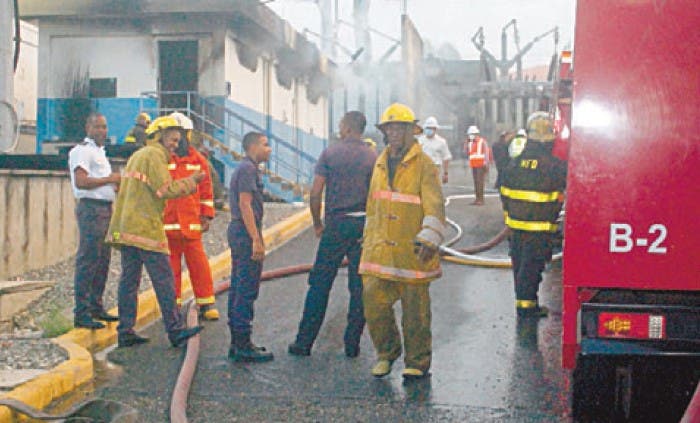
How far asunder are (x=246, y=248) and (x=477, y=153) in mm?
11760

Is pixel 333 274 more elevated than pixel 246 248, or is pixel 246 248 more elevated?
pixel 246 248

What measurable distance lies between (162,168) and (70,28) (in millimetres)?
13699

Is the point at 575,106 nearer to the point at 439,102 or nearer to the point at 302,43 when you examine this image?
the point at 302,43

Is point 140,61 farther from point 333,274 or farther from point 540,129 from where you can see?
point 333,274

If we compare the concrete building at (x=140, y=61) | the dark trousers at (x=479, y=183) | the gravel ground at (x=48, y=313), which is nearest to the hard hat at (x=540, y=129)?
the gravel ground at (x=48, y=313)

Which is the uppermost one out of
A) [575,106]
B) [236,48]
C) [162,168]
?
[236,48]

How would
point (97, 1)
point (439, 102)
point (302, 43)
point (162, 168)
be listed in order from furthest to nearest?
1. point (439, 102)
2. point (302, 43)
3. point (97, 1)
4. point (162, 168)

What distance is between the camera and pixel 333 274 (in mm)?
7191

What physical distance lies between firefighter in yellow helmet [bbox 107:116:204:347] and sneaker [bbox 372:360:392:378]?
5.17 feet

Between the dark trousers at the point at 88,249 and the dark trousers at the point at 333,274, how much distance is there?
5.92 ft

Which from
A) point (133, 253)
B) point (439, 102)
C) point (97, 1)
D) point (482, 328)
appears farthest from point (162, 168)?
point (439, 102)

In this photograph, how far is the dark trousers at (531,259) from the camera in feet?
27.3

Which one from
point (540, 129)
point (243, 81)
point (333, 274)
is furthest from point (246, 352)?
point (243, 81)

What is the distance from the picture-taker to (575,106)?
448 cm
